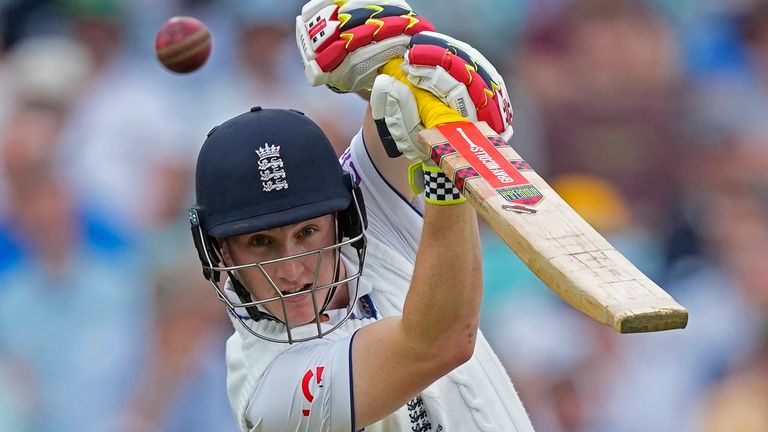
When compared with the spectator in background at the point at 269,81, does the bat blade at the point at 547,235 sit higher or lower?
higher

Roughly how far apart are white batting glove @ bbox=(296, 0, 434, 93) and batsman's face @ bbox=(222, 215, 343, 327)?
1.17ft

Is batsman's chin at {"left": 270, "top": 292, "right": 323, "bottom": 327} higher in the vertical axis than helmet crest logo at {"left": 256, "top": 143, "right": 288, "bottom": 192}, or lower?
lower

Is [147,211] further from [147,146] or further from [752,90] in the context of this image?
[752,90]

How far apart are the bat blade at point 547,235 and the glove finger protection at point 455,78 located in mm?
51

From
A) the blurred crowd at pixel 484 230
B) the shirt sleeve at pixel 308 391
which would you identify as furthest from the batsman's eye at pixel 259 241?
the blurred crowd at pixel 484 230

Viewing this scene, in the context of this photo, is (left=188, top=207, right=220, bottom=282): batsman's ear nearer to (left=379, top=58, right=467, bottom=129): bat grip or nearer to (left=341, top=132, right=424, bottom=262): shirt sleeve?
(left=341, top=132, right=424, bottom=262): shirt sleeve

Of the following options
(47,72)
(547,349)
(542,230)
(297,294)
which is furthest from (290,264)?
(47,72)

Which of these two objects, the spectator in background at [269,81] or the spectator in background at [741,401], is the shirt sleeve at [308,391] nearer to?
the spectator in background at [269,81]

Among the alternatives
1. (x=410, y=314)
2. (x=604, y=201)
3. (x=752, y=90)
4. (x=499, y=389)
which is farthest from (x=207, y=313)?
(x=752, y=90)

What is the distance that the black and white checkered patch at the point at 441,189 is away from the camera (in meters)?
2.39

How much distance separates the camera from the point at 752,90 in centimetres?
567

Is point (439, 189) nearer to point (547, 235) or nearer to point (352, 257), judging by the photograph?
point (547, 235)

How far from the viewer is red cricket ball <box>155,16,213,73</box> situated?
165 inches

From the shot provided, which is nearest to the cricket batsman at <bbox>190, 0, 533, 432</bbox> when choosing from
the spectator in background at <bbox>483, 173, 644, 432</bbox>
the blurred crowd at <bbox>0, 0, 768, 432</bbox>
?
the spectator in background at <bbox>483, 173, 644, 432</bbox>
